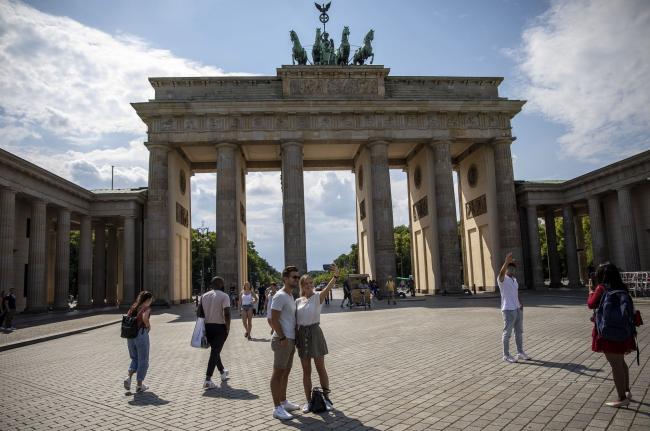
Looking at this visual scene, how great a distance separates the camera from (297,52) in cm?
4103

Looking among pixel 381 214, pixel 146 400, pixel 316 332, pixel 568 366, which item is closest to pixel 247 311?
pixel 146 400

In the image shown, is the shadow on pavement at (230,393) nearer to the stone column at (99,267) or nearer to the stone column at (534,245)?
the stone column at (534,245)

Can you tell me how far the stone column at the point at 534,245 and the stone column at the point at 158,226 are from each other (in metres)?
30.1

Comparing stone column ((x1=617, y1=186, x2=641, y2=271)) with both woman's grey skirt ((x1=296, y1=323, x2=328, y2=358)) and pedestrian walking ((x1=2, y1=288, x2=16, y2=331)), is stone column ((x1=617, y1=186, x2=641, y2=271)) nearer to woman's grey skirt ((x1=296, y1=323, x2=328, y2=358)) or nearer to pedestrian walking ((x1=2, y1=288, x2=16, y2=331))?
woman's grey skirt ((x1=296, y1=323, x2=328, y2=358))

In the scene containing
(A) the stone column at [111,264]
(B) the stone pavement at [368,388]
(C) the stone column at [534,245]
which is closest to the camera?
(B) the stone pavement at [368,388]

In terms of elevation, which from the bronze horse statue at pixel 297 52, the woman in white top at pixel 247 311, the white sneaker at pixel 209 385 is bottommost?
the white sneaker at pixel 209 385

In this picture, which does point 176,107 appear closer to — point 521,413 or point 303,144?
point 303,144

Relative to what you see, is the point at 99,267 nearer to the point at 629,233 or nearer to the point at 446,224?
the point at 446,224

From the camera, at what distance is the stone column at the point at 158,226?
35781 mm

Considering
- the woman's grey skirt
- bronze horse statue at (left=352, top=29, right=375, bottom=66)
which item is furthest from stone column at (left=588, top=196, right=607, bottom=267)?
the woman's grey skirt

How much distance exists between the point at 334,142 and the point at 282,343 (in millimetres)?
33433

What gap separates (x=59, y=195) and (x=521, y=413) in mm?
35317

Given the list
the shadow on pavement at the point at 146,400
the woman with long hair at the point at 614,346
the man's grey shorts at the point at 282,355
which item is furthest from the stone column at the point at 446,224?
the man's grey shorts at the point at 282,355

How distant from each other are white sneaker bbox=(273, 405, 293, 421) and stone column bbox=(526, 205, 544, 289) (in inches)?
1512
